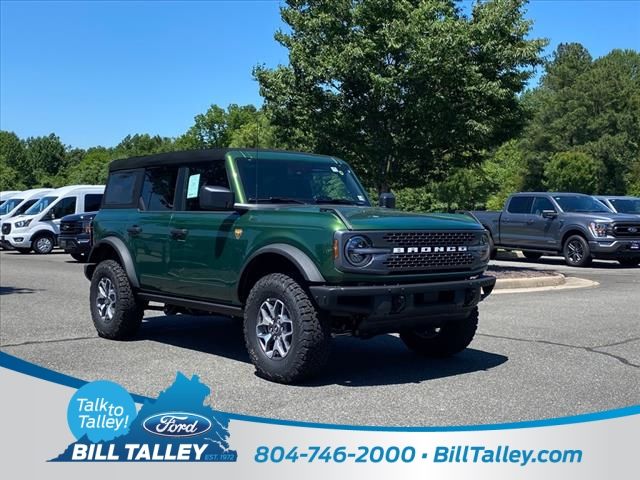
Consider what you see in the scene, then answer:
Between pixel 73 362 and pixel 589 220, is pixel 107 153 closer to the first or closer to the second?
pixel 589 220

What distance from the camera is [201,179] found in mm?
7957

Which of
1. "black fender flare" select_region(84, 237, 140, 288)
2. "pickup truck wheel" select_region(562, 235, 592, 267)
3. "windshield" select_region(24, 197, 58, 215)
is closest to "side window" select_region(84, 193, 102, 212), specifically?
"windshield" select_region(24, 197, 58, 215)

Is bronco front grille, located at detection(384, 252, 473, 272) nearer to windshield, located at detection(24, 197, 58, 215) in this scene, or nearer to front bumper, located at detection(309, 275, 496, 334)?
front bumper, located at detection(309, 275, 496, 334)

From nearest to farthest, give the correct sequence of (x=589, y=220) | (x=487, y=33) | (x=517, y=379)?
(x=517, y=379) < (x=487, y=33) < (x=589, y=220)

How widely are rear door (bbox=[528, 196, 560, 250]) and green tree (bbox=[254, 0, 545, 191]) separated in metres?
4.24

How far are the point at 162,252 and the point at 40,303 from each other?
4894mm

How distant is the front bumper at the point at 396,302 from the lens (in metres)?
6.23

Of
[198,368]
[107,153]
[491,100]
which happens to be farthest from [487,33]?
[107,153]

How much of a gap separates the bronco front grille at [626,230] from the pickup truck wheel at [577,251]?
2.56ft

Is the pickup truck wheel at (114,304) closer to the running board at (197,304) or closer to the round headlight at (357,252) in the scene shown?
the running board at (197,304)

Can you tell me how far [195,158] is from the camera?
807 centimetres

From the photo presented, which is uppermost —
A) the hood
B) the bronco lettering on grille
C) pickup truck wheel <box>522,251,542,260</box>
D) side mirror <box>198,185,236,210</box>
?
side mirror <box>198,185,236,210</box>

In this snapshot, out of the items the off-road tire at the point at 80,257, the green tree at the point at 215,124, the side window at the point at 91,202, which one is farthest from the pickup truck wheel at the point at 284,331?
the green tree at the point at 215,124

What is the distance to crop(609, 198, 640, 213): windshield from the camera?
2208cm
